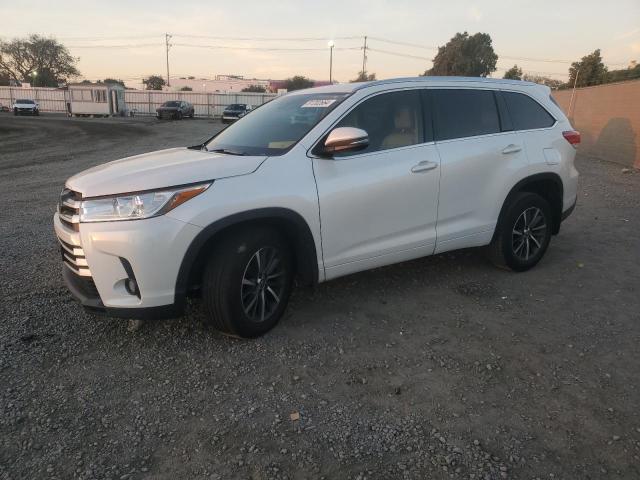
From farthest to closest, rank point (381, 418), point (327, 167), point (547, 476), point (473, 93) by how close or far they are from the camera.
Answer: point (473, 93), point (327, 167), point (381, 418), point (547, 476)

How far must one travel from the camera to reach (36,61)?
246 ft

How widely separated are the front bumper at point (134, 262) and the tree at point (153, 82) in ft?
326

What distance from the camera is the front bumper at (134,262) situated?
2893mm

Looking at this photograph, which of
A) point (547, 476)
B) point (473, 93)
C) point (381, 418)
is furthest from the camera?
point (473, 93)

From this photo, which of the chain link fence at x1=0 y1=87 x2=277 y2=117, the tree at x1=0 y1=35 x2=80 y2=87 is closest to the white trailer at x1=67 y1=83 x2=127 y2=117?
the chain link fence at x1=0 y1=87 x2=277 y2=117

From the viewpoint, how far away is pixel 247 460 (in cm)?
237

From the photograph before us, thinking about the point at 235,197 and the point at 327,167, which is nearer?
the point at 235,197

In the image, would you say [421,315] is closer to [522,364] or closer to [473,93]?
A: [522,364]

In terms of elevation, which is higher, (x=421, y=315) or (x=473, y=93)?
(x=473, y=93)

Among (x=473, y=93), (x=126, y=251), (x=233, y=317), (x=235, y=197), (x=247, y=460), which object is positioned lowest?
(x=247, y=460)

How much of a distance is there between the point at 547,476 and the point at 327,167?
226 centimetres

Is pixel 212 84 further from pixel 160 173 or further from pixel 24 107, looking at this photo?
pixel 160 173

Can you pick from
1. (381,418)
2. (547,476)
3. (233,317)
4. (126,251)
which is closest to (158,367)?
(233,317)

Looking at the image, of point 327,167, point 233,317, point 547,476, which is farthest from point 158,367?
point 547,476
